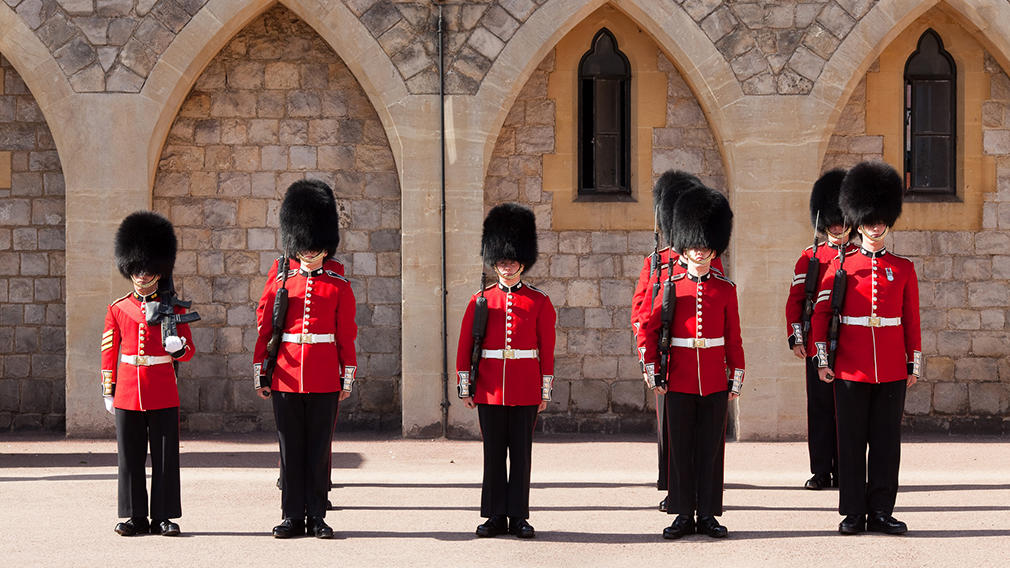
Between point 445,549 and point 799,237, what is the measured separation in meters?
4.75

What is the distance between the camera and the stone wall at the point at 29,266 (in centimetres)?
961

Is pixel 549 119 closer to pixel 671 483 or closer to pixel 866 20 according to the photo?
pixel 866 20

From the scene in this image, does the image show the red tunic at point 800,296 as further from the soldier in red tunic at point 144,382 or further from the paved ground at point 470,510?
the soldier in red tunic at point 144,382

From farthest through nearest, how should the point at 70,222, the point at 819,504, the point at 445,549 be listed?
1. the point at 70,222
2. the point at 819,504
3. the point at 445,549

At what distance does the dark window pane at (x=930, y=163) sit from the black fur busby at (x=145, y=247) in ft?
20.2

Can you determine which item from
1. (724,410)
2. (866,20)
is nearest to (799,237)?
(866,20)

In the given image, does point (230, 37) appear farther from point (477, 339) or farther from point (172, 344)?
point (477, 339)

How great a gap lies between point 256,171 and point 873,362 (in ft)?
17.6

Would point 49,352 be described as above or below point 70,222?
below

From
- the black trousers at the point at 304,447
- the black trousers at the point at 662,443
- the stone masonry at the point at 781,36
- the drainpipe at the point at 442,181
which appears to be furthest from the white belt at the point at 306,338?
the stone masonry at the point at 781,36

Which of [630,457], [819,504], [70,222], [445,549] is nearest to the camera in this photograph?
[445,549]

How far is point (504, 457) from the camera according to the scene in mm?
5855

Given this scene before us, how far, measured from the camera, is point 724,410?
5.81 metres

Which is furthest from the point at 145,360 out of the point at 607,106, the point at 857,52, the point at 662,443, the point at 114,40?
the point at 857,52
